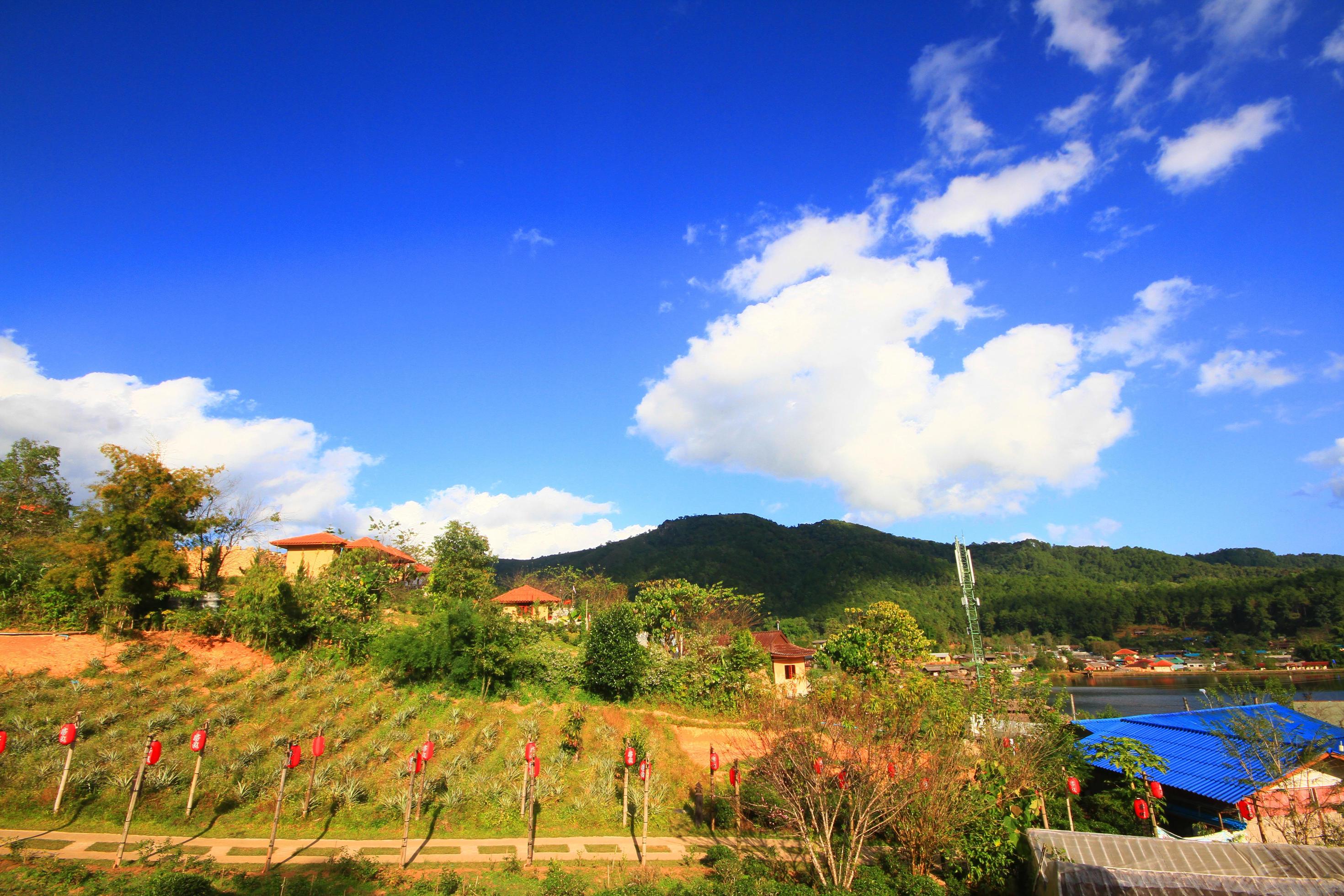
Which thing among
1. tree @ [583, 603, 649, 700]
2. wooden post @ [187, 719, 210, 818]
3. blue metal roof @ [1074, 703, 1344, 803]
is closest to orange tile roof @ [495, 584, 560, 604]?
tree @ [583, 603, 649, 700]

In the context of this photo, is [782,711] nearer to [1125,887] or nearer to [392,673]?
[1125,887]

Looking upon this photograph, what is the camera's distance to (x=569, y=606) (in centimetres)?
3719

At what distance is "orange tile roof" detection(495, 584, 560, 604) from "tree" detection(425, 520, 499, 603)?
5.70 metres

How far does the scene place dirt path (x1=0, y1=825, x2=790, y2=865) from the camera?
426 inches

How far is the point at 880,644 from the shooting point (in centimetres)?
2611

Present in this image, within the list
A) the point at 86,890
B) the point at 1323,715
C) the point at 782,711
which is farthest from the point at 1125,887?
the point at 1323,715

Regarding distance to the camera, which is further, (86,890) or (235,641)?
(235,641)

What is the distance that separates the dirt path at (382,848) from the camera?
1083cm

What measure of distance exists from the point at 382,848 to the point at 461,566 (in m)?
17.0

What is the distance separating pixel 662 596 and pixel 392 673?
36.8ft

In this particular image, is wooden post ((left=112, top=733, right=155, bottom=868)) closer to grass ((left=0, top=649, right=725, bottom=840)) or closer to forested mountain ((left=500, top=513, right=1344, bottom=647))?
grass ((left=0, top=649, right=725, bottom=840))

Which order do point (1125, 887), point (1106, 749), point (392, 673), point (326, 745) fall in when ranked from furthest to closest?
point (392, 673) < point (326, 745) < point (1106, 749) < point (1125, 887)

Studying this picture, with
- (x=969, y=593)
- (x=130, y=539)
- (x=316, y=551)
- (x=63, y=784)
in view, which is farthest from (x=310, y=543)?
(x=969, y=593)

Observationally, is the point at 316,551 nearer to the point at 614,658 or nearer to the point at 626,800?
the point at 614,658
